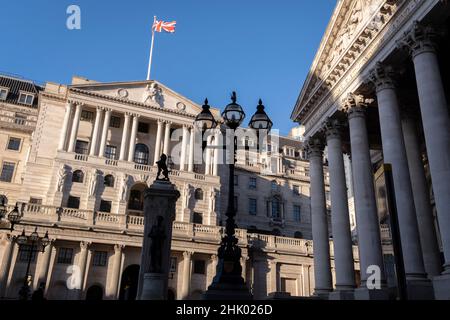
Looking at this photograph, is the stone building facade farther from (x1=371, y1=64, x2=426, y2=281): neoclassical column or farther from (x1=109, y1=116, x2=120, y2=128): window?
(x1=371, y1=64, x2=426, y2=281): neoclassical column

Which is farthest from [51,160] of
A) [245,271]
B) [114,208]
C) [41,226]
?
[245,271]

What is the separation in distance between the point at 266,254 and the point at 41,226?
23.2 m

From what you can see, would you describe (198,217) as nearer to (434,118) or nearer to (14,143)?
(14,143)

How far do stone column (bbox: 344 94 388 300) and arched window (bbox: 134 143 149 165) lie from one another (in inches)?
1357

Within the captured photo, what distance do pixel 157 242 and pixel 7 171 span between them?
43911 millimetres

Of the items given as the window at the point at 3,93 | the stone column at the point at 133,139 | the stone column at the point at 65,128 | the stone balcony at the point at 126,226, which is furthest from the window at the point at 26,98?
the stone balcony at the point at 126,226

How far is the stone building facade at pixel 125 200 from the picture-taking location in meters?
35.2

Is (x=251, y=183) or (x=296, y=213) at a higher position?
(x=251, y=183)

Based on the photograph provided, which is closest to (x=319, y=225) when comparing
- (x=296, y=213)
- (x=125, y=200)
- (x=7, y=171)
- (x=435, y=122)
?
(x=435, y=122)

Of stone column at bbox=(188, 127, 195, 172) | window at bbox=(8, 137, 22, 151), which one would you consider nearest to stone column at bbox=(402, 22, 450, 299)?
stone column at bbox=(188, 127, 195, 172)

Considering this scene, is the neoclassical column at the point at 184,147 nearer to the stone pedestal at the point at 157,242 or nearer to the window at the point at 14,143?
the window at the point at 14,143

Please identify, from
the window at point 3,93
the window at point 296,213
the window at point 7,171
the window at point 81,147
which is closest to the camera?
the window at point 81,147

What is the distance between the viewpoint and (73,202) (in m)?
42.3

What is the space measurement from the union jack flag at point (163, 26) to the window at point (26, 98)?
23643mm
